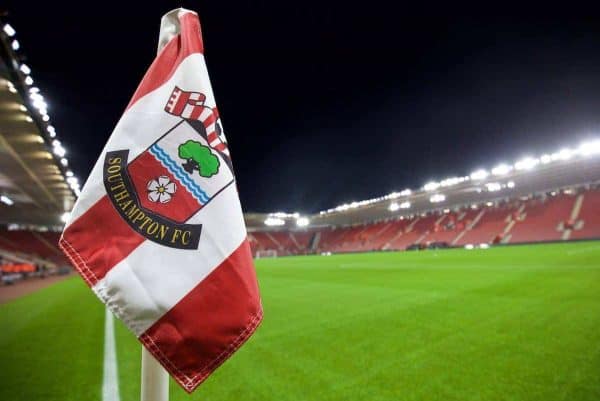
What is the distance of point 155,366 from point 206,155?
754mm

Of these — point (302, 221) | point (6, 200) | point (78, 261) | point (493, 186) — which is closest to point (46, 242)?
point (6, 200)

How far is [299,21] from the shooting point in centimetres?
1736

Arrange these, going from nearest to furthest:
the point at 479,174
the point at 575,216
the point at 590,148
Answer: the point at 590,148, the point at 575,216, the point at 479,174

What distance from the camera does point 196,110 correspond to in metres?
1.22

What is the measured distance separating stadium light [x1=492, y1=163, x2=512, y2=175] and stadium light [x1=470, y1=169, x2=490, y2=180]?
0.84 m

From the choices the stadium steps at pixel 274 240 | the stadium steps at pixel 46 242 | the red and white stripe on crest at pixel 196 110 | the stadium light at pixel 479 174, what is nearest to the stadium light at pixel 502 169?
the stadium light at pixel 479 174

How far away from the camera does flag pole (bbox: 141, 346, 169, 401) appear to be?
3.47 ft

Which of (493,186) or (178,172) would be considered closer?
(178,172)

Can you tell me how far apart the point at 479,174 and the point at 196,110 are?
38.6 meters

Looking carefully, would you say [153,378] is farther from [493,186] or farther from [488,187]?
[488,187]

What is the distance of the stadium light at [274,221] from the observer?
6103 centimetres

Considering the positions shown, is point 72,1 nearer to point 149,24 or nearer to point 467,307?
point 149,24

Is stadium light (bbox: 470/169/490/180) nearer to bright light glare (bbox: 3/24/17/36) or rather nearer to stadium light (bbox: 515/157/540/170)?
stadium light (bbox: 515/157/540/170)

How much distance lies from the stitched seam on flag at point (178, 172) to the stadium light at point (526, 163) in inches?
1420
